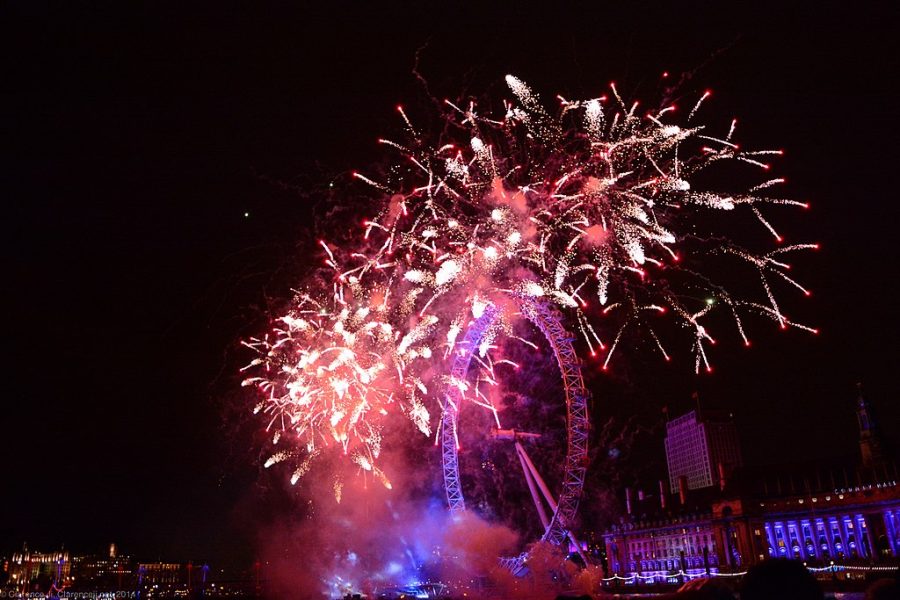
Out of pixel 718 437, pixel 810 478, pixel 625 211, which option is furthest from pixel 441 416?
pixel 718 437

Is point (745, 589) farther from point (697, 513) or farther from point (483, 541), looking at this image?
point (697, 513)

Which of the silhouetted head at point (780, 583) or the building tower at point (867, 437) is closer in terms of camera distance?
the silhouetted head at point (780, 583)

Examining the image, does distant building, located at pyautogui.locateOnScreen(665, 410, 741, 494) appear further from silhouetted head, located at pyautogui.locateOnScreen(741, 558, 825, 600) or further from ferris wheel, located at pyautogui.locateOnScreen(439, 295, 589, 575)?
silhouetted head, located at pyautogui.locateOnScreen(741, 558, 825, 600)

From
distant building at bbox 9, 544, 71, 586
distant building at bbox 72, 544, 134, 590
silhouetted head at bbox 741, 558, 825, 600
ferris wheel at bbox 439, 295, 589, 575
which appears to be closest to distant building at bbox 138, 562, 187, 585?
distant building at bbox 72, 544, 134, 590

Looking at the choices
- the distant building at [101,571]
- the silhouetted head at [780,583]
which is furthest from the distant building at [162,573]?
the silhouetted head at [780,583]

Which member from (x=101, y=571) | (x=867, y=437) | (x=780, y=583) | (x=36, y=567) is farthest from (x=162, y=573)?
(x=780, y=583)

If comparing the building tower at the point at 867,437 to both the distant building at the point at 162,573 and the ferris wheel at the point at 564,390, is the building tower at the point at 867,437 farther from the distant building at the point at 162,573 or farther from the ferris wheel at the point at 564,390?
the distant building at the point at 162,573

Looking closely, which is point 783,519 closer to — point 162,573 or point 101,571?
point 162,573
